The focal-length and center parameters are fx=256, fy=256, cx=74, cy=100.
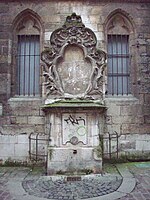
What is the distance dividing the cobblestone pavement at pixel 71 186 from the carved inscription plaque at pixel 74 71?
2.29 metres

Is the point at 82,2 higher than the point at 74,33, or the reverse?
the point at 82,2

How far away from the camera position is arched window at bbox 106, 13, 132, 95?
7.64 m

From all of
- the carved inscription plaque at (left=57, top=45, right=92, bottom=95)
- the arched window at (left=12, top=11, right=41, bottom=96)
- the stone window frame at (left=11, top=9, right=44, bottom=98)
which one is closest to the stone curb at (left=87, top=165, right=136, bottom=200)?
the carved inscription plaque at (left=57, top=45, right=92, bottom=95)

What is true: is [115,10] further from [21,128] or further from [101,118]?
[21,128]

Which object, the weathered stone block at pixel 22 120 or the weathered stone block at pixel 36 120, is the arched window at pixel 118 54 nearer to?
the weathered stone block at pixel 36 120

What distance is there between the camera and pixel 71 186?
505 centimetres

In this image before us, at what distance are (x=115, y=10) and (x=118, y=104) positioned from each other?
2.79 meters

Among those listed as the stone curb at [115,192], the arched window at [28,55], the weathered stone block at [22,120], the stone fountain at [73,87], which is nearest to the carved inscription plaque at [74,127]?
the stone fountain at [73,87]

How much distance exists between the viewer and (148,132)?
23.8ft

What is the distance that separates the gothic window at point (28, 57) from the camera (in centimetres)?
756

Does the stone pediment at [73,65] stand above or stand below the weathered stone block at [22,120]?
above

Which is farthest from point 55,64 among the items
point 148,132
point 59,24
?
point 148,132

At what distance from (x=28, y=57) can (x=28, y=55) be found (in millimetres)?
62

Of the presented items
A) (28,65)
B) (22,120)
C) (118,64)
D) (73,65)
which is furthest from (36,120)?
(118,64)
